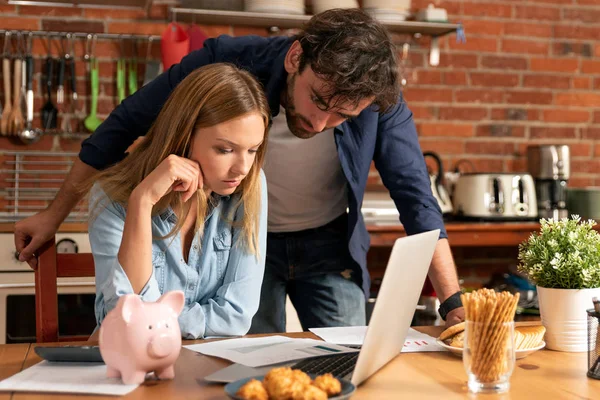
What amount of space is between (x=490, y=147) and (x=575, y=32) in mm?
700

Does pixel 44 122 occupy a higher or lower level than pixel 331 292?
higher

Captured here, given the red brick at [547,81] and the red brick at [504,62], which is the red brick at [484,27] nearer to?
the red brick at [504,62]

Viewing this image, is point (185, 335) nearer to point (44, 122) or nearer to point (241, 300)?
point (241, 300)

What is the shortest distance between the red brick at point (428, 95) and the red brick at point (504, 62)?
0.23 metres

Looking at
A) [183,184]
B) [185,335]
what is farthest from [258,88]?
[185,335]

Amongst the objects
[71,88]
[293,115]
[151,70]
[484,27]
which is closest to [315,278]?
[293,115]

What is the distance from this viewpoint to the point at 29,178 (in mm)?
3143

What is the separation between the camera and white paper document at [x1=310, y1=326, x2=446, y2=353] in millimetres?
1331

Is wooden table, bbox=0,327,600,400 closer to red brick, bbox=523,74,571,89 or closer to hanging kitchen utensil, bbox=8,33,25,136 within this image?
hanging kitchen utensil, bbox=8,33,25,136

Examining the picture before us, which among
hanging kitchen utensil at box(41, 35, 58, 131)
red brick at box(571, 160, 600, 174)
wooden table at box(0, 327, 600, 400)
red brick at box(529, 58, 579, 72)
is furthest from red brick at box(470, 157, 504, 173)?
wooden table at box(0, 327, 600, 400)

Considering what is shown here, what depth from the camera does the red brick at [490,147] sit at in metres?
3.59

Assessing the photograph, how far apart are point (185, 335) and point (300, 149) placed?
0.71 metres

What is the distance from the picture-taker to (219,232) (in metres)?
1.54

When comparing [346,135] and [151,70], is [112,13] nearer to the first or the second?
[151,70]
